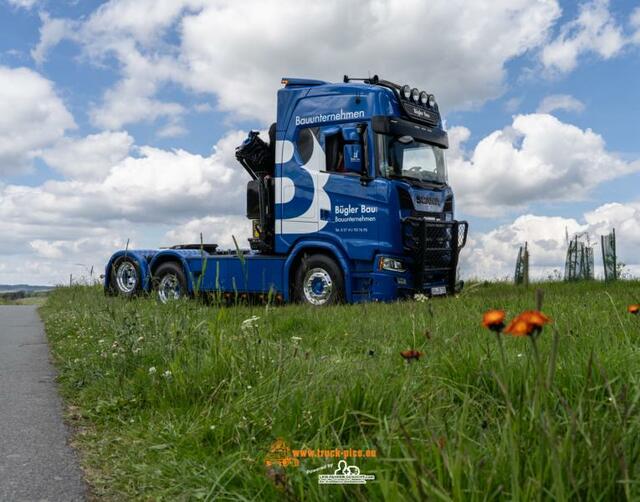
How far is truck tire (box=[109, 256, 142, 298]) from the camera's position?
15328 millimetres

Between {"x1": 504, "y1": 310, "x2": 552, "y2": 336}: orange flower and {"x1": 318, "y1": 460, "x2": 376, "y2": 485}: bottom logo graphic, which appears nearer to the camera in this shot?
{"x1": 504, "y1": 310, "x2": 552, "y2": 336}: orange flower

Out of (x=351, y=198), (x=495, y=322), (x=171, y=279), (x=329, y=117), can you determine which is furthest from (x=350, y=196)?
(x=495, y=322)

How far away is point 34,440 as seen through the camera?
12.8 feet

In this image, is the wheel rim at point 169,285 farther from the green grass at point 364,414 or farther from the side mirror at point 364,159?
the green grass at point 364,414

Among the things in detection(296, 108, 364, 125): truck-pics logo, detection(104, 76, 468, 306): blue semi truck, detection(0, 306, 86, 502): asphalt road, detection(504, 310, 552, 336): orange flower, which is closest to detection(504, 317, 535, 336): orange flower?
detection(504, 310, 552, 336): orange flower

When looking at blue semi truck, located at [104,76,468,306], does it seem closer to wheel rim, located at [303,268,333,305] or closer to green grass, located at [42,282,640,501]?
wheel rim, located at [303,268,333,305]

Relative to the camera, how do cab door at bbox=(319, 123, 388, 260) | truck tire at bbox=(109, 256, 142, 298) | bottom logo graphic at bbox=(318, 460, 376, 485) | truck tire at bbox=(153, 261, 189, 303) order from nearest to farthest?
bottom logo graphic at bbox=(318, 460, 376, 485), cab door at bbox=(319, 123, 388, 260), truck tire at bbox=(153, 261, 189, 303), truck tire at bbox=(109, 256, 142, 298)

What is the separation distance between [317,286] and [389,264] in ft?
4.65

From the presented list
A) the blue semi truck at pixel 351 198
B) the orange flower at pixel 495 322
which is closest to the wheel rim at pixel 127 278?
the blue semi truck at pixel 351 198

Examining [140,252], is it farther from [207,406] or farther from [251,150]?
[207,406]

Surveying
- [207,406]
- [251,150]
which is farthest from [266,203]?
[207,406]

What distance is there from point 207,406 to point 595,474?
231 cm

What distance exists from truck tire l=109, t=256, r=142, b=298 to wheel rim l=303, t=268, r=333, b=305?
5.10m

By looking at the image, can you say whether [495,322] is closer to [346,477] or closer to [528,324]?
[528,324]
